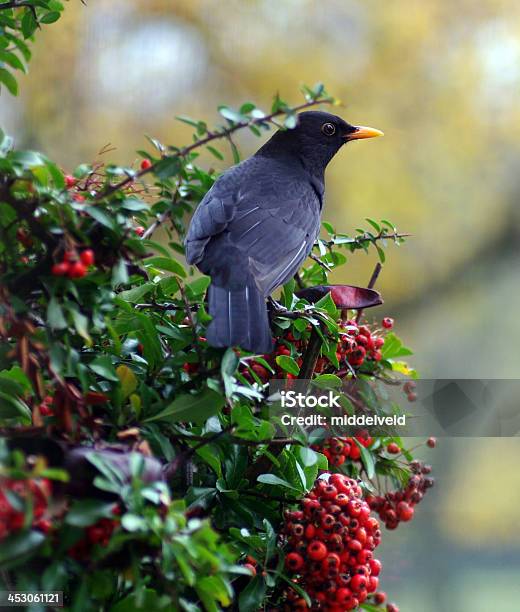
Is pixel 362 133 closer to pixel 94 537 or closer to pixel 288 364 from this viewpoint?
pixel 288 364

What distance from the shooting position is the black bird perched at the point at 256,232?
86cm

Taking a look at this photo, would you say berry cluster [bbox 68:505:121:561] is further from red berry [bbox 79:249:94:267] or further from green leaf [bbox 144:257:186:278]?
green leaf [bbox 144:257:186:278]

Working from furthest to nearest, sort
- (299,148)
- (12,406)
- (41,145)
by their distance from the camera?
1. (41,145)
2. (299,148)
3. (12,406)

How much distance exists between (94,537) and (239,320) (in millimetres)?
280

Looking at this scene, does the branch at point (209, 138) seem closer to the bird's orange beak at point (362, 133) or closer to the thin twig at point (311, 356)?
the thin twig at point (311, 356)

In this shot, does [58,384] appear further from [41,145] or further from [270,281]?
[41,145]

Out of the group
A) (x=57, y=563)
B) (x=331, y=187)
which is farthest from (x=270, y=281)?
(x=331, y=187)

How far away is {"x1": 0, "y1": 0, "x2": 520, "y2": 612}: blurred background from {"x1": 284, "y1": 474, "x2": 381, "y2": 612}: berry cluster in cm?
239

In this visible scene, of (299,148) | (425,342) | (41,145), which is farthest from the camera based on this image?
(425,342)

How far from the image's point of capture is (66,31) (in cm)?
328

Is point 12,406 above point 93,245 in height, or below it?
below

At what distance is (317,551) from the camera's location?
2.52 feet

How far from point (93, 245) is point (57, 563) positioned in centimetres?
24

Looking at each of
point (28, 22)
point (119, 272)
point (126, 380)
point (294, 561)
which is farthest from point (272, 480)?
point (28, 22)
